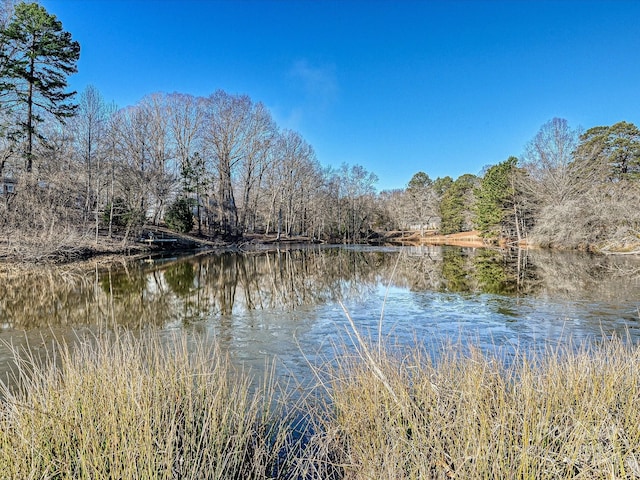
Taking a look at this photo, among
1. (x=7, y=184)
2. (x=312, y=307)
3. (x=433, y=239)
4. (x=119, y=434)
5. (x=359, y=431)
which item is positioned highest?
(x=7, y=184)

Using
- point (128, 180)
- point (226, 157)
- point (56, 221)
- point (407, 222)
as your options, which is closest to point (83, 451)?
point (56, 221)

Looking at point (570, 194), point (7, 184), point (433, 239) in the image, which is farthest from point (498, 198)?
point (7, 184)

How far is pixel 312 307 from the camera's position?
10523mm

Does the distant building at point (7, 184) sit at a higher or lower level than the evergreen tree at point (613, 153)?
lower

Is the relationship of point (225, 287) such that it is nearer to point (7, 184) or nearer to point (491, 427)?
point (491, 427)

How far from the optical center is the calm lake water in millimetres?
7227

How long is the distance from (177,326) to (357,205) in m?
53.7

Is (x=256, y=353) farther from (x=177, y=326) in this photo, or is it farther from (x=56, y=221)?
(x=56, y=221)

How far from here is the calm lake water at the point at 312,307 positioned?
7.23 metres

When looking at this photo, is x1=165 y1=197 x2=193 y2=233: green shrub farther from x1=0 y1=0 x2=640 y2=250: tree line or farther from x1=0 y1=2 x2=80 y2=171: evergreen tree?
x1=0 y1=2 x2=80 y2=171: evergreen tree

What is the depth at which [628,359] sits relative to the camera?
12.1 ft

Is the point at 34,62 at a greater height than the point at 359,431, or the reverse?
the point at 34,62

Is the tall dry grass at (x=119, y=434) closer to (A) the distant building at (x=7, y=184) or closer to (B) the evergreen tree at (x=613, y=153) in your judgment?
(A) the distant building at (x=7, y=184)

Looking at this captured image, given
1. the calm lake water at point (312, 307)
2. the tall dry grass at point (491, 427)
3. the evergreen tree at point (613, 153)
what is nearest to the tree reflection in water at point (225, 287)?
the calm lake water at point (312, 307)
